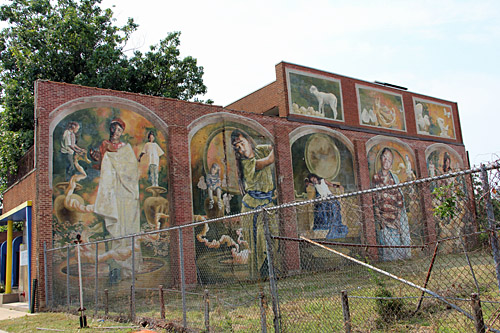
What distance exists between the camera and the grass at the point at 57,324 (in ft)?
33.5

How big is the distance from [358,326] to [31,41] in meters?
28.2

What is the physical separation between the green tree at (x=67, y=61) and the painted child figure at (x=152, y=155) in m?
10.2

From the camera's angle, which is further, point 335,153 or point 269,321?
point 335,153

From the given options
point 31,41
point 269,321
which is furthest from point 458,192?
point 31,41

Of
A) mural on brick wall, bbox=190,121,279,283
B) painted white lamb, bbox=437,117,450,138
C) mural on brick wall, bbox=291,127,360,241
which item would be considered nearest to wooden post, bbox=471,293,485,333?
mural on brick wall, bbox=190,121,279,283

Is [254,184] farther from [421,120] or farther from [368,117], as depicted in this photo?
[421,120]

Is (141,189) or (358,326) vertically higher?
(141,189)

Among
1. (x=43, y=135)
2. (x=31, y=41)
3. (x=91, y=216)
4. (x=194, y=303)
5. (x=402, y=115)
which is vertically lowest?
(x=194, y=303)

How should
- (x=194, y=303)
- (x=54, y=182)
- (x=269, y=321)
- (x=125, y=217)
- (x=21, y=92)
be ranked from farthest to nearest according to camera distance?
(x=21, y=92) → (x=125, y=217) → (x=54, y=182) → (x=194, y=303) → (x=269, y=321)

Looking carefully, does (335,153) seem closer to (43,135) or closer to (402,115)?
(402,115)

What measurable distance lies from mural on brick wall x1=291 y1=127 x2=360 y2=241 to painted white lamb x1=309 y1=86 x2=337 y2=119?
1.30 m

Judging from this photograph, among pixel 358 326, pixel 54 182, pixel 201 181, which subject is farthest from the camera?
pixel 201 181

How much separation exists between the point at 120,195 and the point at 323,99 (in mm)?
12844

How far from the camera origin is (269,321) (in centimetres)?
895
